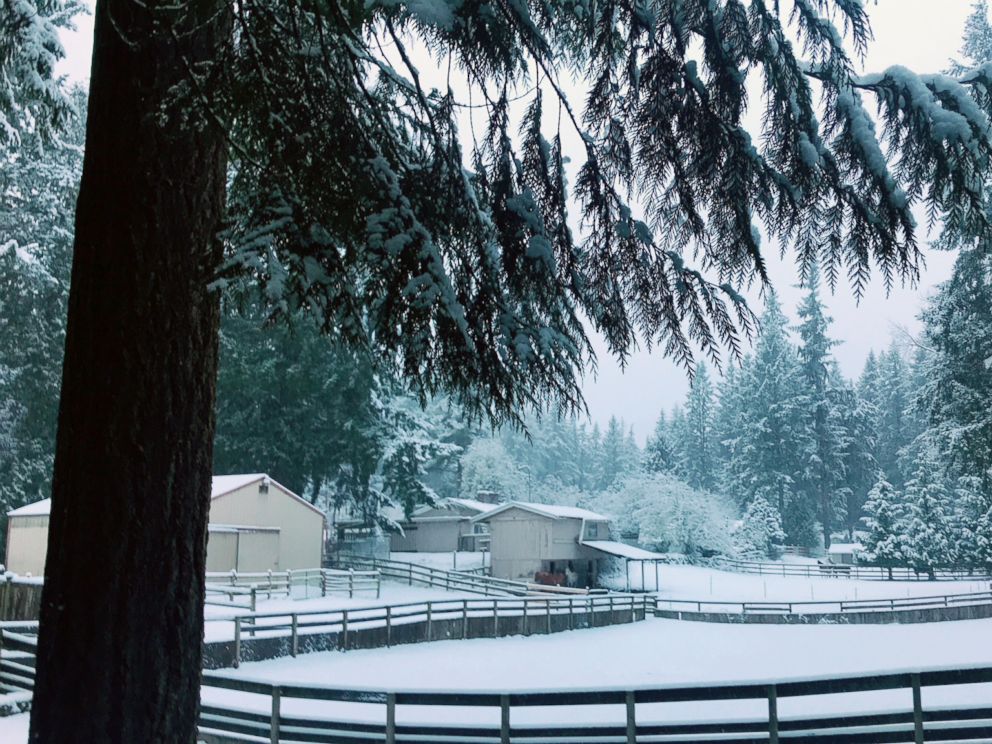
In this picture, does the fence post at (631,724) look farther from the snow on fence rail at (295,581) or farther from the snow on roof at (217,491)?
the snow on roof at (217,491)

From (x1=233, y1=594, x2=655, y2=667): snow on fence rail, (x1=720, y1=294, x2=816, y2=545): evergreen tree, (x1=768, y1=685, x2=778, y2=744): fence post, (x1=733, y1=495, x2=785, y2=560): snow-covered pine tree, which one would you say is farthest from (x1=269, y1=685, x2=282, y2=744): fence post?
(x1=720, y1=294, x2=816, y2=545): evergreen tree

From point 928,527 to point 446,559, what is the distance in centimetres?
2884

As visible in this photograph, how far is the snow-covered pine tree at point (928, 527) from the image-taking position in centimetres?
5222

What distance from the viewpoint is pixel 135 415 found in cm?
318

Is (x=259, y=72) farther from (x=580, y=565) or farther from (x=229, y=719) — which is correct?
(x=580, y=565)

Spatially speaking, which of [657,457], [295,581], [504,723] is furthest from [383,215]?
[657,457]

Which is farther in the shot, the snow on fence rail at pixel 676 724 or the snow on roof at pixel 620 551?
the snow on roof at pixel 620 551

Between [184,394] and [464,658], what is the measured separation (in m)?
17.8

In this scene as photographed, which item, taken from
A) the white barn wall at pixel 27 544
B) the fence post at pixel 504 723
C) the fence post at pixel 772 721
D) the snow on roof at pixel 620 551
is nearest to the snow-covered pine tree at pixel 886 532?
the snow on roof at pixel 620 551

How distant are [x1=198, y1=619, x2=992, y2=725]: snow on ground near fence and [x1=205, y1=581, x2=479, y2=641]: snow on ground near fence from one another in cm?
185

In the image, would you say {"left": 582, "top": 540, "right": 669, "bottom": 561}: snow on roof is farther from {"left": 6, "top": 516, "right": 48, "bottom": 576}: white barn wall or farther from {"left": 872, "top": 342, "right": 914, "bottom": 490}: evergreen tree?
{"left": 872, "top": 342, "right": 914, "bottom": 490}: evergreen tree

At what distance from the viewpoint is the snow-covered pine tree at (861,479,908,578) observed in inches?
2111

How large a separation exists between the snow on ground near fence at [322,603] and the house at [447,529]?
1717cm

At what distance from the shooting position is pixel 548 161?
5.04 meters
